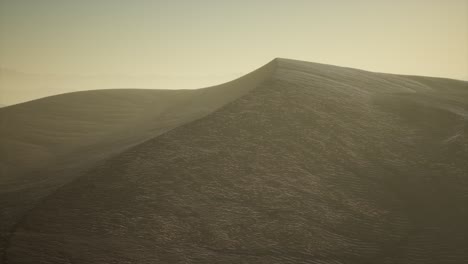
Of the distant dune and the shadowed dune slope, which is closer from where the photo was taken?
the distant dune

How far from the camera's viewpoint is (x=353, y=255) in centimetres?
749

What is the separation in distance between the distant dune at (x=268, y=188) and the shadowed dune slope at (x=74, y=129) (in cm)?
13

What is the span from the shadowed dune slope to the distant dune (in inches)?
5.1

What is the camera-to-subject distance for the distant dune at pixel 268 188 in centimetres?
744

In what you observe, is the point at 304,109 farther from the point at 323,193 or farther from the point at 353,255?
the point at 353,255

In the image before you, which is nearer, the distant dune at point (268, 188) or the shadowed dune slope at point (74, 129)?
the distant dune at point (268, 188)

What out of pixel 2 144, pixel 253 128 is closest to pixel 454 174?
pixel 253 128

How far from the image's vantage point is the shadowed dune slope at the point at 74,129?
35.6 feet

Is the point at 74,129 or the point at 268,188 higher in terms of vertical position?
the point at 74,129

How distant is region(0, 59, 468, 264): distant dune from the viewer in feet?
24.4

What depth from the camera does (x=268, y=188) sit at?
9.61m

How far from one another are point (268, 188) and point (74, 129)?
14.5 meters

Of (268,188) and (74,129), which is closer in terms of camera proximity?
(268,188)

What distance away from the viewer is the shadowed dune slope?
35.6ft
